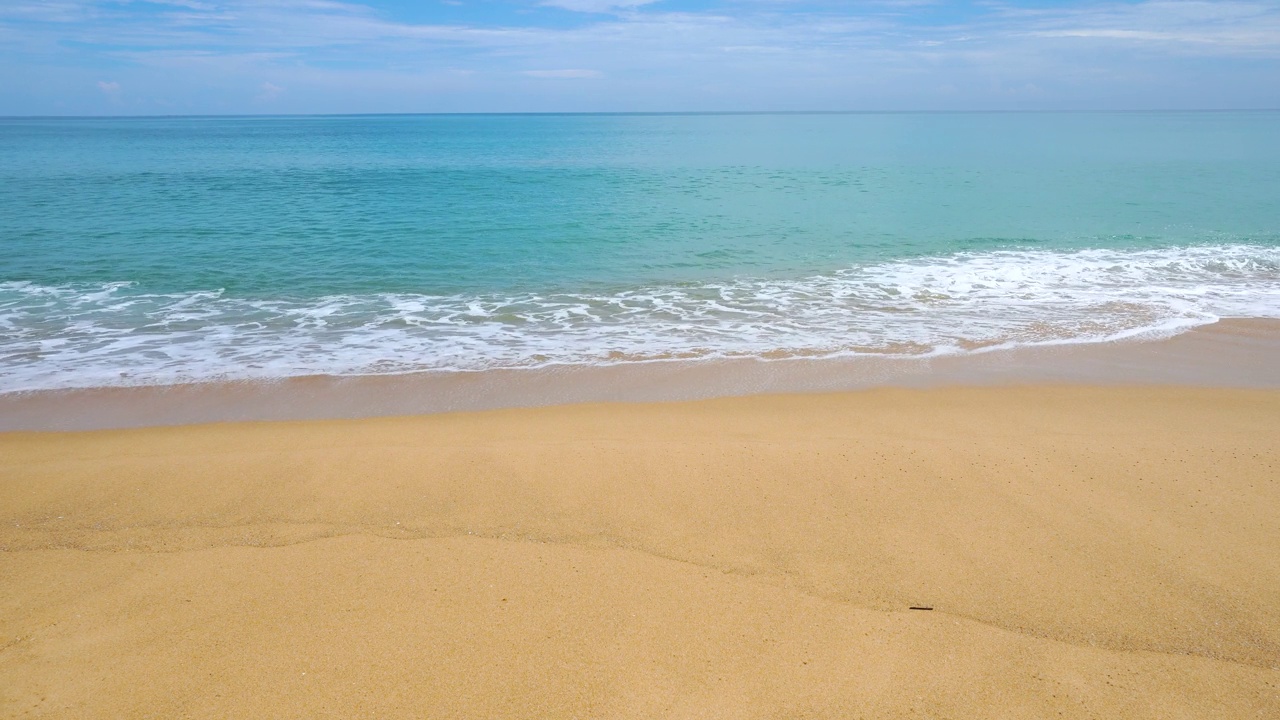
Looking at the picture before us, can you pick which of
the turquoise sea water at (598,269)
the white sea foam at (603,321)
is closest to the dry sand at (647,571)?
the white sea foam at (603,321)

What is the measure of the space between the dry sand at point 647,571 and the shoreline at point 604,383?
0.69m

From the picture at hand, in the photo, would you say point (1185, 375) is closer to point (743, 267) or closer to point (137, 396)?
point (743, 267)

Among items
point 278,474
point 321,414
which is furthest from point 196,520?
point 321,414

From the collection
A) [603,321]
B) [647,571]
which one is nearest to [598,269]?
[603,321]

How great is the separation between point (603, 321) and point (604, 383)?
2614 mm

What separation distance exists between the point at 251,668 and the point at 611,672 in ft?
5.24

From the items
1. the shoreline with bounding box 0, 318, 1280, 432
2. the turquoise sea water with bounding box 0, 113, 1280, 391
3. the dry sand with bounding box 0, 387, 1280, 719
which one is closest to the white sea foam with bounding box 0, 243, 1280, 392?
the turquoise sea water with bounding box 0, 113, 1280, 391

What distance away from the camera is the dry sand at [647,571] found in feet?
10.4

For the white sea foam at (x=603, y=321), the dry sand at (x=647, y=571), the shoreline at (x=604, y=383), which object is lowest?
the dry sand at (x=647, y=571)

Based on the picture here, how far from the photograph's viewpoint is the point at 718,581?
3.89 metres

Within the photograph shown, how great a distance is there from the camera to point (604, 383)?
757cm

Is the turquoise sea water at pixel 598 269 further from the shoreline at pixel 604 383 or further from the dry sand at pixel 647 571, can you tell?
the dry sand at pixel 647 571

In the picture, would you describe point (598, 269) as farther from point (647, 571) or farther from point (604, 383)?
point (647, 571)

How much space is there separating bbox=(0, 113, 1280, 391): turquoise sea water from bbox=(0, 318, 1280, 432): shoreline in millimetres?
407
